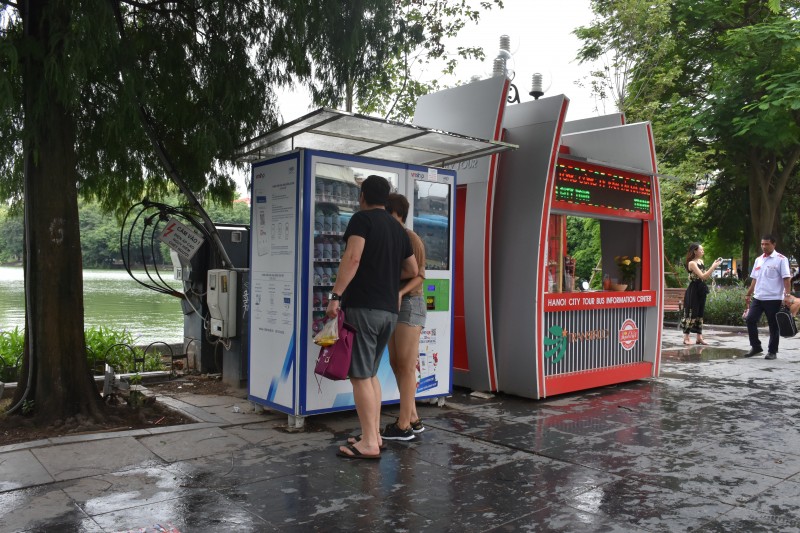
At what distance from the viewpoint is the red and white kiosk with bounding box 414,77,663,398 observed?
6.90 meters

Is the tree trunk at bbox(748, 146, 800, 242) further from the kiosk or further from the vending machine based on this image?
the vending machine

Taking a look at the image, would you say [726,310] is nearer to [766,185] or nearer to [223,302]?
[766,185]

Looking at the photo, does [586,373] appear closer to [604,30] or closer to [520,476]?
[520,476]

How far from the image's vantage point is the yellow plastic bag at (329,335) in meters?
4.66

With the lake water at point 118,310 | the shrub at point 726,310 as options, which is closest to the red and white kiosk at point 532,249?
the lake water at point 118,310

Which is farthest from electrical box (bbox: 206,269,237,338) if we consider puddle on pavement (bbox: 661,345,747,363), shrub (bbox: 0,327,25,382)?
puddle on pavement (bbox: 661,345,747,363)

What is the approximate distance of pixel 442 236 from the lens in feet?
21.8

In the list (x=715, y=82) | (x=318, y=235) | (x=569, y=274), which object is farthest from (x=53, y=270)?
(x=715, y=82)

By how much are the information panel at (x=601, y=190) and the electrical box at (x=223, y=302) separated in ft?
11.9

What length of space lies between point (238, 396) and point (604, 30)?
1416 centimetres

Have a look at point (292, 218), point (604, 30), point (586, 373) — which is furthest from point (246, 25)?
point (604, 30)

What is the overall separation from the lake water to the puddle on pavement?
7568 mm

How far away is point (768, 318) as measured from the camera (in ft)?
34.6

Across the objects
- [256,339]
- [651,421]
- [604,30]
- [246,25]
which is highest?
[604,30]
